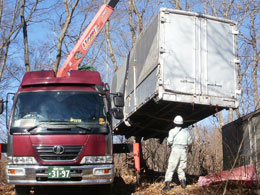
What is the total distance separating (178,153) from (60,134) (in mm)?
2959

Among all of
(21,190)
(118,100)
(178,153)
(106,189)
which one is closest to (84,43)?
(118,100)

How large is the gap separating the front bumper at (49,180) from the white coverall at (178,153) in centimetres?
196

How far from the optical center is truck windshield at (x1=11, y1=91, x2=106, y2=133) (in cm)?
778

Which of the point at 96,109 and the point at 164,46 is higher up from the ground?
the point at 164,46

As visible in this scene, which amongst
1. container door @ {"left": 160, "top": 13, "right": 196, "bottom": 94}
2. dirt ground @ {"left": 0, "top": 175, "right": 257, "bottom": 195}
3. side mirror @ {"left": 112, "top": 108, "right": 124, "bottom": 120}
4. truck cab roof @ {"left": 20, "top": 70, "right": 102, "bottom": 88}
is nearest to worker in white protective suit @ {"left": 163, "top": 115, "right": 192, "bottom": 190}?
dirt ground @ {"left": 0, "top": 175, "right": 257, "bottom": 195}

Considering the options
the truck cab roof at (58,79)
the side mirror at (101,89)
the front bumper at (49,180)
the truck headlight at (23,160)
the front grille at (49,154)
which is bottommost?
the front bumper at (49,180)

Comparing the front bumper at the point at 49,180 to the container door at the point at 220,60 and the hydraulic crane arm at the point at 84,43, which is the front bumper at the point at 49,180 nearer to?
the container door at the point at 220,60

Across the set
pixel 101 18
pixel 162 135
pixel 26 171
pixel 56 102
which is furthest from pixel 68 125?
pixel 162 135

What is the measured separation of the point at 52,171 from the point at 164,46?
386cm

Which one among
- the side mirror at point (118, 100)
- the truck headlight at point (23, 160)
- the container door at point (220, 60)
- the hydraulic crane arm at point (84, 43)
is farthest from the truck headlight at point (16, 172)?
the container door at point (220, 60)

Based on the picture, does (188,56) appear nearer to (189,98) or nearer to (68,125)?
(189,98)

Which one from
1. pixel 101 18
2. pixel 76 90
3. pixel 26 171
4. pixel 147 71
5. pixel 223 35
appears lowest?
pixel 26 171

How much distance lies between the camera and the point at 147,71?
9633 mm

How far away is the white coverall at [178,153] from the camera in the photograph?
8.84m
